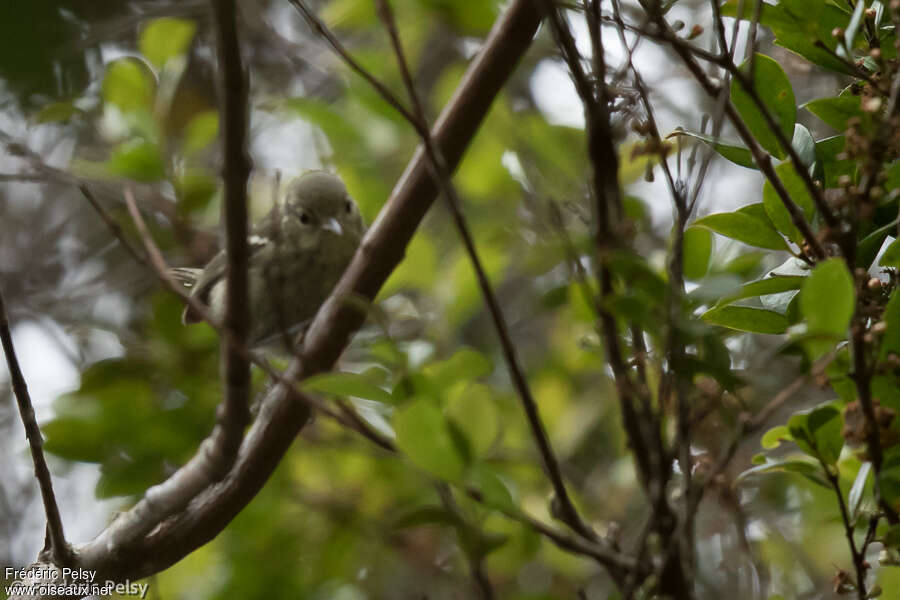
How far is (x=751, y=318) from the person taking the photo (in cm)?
156

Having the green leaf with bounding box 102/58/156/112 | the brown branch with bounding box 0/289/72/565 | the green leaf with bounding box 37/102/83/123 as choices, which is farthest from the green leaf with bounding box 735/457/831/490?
the green leaf with bounding box 102/58/156/112

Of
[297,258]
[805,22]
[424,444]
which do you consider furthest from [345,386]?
[297,258]

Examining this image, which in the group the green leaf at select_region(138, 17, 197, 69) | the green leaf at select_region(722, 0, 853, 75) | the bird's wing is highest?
the green leaf at select_region(722, 0, 853, 75)

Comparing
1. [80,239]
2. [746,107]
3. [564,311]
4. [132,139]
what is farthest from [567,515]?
[80,239]

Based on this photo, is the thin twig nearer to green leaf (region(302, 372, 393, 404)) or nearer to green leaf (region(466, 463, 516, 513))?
green leaf (region(466, 463, 516, 513))

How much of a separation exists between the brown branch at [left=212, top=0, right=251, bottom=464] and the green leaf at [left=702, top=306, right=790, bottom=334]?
2.76ft

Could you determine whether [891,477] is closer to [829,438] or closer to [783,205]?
[829,438]

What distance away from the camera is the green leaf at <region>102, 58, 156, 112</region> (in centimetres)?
326

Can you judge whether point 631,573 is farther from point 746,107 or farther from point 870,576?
point 870,576

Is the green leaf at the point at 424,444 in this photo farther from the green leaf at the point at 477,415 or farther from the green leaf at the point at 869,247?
the green leaf at the point at 869,247

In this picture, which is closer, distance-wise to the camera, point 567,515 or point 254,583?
point 567,515

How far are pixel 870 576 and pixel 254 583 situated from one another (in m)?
1.92

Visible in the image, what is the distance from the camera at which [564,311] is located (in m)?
4.41

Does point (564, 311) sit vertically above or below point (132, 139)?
below
